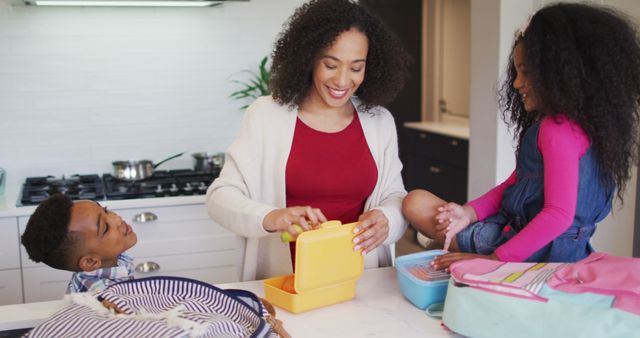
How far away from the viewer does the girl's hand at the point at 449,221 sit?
5.69ft

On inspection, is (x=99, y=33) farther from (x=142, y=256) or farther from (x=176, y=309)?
(x=176, y=309)

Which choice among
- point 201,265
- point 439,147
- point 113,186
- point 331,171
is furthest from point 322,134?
point 439,147

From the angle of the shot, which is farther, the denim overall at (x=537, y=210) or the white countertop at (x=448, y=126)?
the white countertop at (x=448, y=126)

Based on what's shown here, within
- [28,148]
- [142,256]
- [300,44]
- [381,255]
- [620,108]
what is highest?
[300,44]

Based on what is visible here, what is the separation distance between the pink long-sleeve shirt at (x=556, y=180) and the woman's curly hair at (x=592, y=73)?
28 millimetres

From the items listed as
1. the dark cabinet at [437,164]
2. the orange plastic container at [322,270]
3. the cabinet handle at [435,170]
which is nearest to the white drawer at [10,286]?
the orange plastic container at [322,270]

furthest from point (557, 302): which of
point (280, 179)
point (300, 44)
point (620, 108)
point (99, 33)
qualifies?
point (99, 33)

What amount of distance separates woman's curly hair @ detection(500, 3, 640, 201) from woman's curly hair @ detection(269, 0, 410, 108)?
0.55 meters

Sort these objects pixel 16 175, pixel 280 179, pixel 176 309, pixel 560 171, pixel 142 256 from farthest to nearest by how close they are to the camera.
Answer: pixel 16 175, pixel 142 256, pixel 280 179, pixel 560 171, pixel 176 309

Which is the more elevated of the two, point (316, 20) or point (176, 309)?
point (316, 20)

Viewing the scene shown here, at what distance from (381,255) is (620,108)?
0.80 meters

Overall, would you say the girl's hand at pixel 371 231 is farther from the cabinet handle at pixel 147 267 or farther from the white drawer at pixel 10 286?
the white drawer at pixel 10 286

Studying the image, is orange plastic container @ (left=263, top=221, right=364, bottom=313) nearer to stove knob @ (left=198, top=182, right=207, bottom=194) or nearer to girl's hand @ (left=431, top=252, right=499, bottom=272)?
girl's hand @ (left=431, top=252, right=499, bottom=272)

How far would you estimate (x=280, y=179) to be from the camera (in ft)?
6.36
